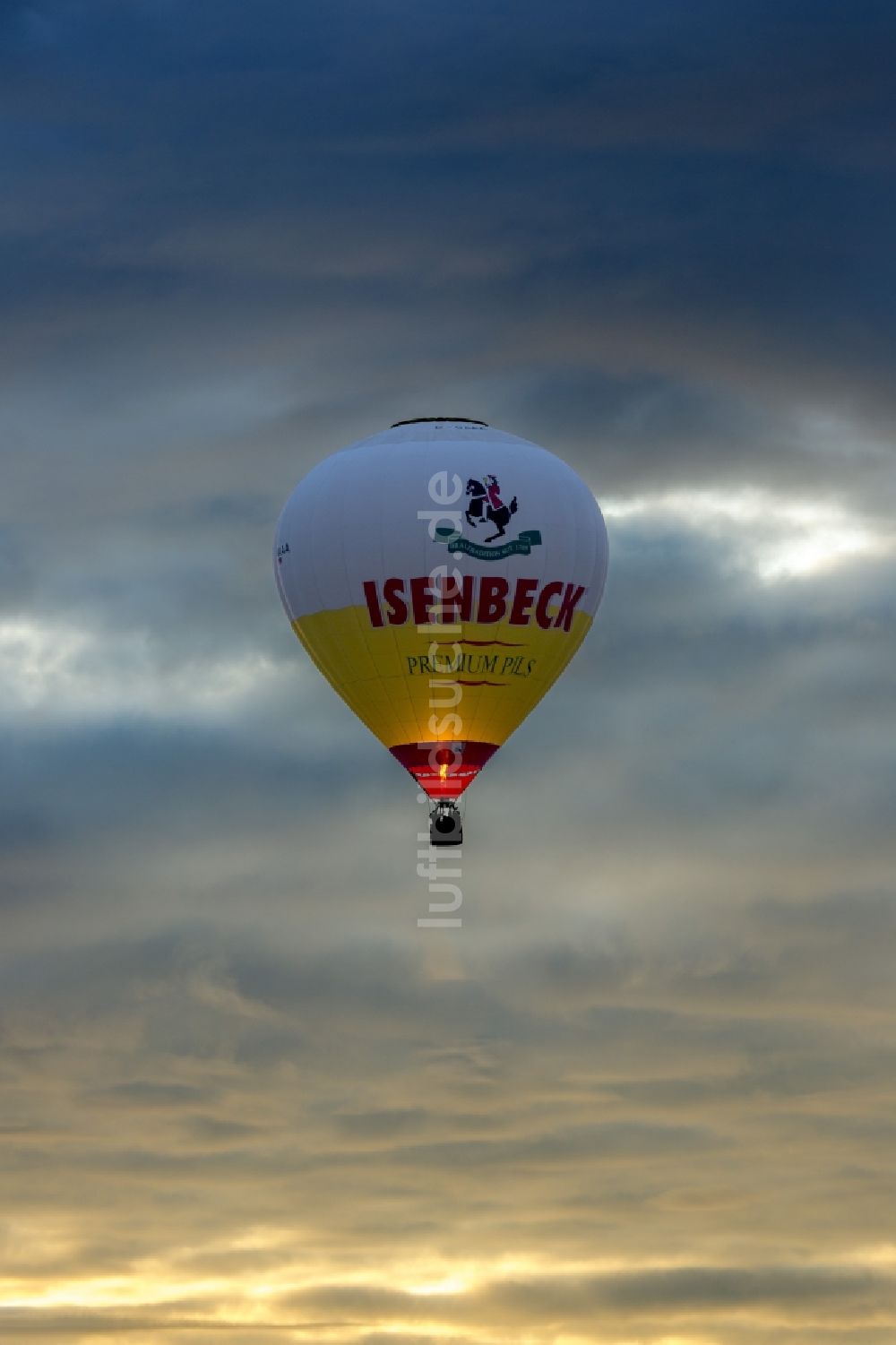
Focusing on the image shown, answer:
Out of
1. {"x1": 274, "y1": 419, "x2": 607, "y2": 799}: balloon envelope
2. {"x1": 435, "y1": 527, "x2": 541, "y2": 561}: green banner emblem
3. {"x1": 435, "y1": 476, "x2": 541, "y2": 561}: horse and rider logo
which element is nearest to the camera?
{"x1": 435, "y1": 527, "x2": 541, "y2": 561}: green banner emblem

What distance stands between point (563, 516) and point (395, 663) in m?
6.48

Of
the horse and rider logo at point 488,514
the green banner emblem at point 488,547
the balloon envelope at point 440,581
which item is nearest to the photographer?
the green banner emblem at point 488,547

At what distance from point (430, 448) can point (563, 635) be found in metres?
6.74

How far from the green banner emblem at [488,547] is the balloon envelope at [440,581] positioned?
4 centimetres

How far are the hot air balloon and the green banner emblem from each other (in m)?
0.04

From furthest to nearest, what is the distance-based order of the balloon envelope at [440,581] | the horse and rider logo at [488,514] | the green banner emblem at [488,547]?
the balloon envelope at [440,581] < the horse and rider logo at [488,514] < the green banner emblem at [488,547]

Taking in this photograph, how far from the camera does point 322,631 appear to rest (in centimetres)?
Result: 16850

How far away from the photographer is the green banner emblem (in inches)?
6545

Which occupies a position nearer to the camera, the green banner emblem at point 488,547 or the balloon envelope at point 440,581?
the green banner emblem at point 488,547

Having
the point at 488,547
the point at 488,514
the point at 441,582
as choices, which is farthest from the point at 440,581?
the point at 488,514

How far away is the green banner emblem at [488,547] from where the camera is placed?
16625 centimetres

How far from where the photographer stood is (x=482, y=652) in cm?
16725

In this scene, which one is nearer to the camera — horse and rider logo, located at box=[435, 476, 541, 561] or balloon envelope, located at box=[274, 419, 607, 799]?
horse and rider logo, located at box=[435, 476, 541, 561]

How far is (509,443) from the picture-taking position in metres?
169
